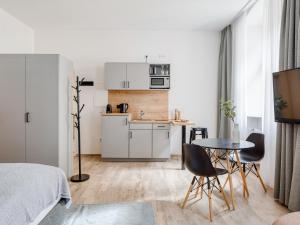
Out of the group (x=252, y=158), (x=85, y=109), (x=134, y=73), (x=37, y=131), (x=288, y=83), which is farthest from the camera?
(x=85, y=109)

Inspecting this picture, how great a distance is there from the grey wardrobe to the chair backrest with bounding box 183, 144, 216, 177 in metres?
2.09

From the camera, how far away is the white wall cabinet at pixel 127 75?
201 inches

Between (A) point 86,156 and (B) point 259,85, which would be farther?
(A) point 86,156

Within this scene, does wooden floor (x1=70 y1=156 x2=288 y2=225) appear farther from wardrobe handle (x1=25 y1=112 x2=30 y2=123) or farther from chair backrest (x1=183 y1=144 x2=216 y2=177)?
wardrobe handle (x1=25 y1=112 x2=30 y2=123)

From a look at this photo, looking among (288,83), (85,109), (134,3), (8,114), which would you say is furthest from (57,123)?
(288,83)

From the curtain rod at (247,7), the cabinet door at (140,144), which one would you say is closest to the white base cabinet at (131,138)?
the cabinet door at (140,144)

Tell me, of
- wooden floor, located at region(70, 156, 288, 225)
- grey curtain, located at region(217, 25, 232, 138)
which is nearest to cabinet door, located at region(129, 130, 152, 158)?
wooden floor, located at region(70, 156, 288, 225)

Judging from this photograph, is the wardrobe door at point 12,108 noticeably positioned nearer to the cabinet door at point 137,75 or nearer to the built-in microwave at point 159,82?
the cabinet door at point 137,75

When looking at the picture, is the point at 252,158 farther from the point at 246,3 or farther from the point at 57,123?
the point at 57,123

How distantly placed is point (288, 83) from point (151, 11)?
9.10 feet

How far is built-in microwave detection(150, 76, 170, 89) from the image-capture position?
5191 mm

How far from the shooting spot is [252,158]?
342 cm

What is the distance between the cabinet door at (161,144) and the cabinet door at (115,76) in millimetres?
1271

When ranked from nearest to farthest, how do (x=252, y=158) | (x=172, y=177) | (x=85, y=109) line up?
(x=252, y=158) → (x=172, y=177) → (x=85, y=109)
